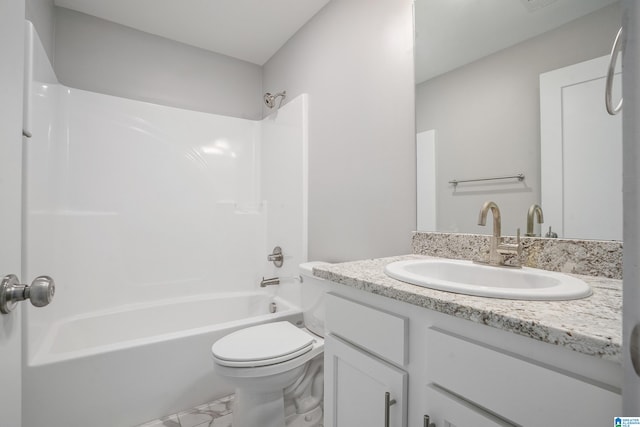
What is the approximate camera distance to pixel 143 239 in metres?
2.13

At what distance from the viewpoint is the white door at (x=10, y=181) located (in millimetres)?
552

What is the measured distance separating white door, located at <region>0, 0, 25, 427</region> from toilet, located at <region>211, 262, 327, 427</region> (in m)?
0.76

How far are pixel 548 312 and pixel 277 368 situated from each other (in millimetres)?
1094

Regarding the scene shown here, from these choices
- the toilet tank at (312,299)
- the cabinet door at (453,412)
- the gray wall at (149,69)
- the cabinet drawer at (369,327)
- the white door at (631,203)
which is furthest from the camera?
the gray wall at (149,69)

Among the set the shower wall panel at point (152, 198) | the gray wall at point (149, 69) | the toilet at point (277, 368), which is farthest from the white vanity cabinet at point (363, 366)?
the gray wall at point (149, 69)

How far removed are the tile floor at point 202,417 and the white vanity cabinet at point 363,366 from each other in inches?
35.3

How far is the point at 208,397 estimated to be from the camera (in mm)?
1665

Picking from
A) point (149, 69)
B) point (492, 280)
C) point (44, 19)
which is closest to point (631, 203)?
point (492, 280)

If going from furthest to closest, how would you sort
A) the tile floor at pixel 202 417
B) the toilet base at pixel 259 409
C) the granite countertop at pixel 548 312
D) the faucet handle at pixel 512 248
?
the tile floor at pixel 202 417 → the toilet base at pixel 259 409 → the faucet handle at pixel 512 248 → the granite countertop at pixel 548 312

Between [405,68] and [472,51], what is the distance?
0.28 meters

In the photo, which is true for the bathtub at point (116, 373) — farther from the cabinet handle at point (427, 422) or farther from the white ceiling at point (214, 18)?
the white ceiling at point (214, 18)

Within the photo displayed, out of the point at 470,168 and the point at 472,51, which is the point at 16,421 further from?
the point at 472,51

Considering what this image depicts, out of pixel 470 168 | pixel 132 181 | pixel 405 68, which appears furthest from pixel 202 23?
pixel 470 168

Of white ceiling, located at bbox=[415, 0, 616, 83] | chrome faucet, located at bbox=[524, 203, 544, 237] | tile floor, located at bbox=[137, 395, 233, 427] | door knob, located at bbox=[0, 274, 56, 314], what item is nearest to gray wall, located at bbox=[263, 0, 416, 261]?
white ceiling, located at bbox=[415, 0, 616, 83]
